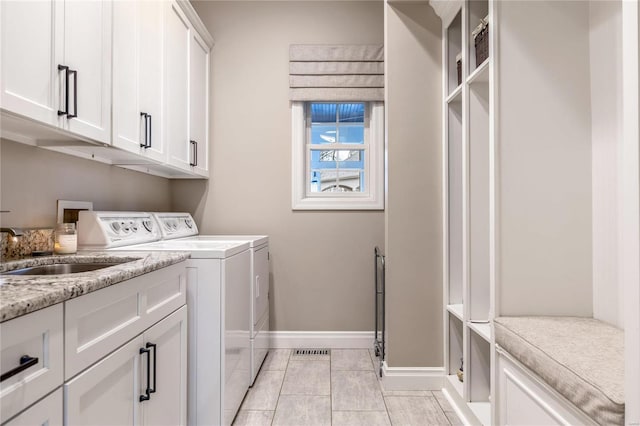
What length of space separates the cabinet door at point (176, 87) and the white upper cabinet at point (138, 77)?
9 centimetres

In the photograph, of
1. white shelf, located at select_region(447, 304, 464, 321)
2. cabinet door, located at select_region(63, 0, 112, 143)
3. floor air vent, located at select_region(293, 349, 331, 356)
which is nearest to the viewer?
cabinet door, located at select_region(63, 0, 112, 143)

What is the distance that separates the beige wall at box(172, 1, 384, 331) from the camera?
2938mm

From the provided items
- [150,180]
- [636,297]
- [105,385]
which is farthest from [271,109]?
[636,297]

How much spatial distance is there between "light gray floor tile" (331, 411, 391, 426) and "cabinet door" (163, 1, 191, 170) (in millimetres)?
1772

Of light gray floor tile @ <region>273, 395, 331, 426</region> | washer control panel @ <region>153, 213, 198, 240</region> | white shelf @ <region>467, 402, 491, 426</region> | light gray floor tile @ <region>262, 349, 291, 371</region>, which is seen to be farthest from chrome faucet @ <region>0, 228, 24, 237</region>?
white shelf @ <region>467, 402, 491, 426</region>

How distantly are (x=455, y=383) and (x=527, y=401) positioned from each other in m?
0.86

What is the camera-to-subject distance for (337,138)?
122 inches

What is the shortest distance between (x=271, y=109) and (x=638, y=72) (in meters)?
2.51

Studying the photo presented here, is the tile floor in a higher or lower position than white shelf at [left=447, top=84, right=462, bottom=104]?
lower

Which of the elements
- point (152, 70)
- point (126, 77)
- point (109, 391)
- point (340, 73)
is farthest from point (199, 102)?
point (109, 391)

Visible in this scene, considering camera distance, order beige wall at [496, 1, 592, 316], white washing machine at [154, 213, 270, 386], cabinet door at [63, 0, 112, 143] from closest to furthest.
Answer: cabinet door at [63, 0, 112, 143]
beige wall at [496, 1, 592, 316]
white washing machine at [154, 213, 270, 386]

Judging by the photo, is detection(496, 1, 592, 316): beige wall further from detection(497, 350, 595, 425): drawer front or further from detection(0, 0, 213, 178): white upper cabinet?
detection(0, 0, 213, 178): white upper cabinet

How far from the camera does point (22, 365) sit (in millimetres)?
691

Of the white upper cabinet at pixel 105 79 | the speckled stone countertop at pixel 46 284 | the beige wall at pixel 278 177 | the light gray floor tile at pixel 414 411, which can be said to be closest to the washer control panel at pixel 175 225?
the beige wall at pixel 278 177
